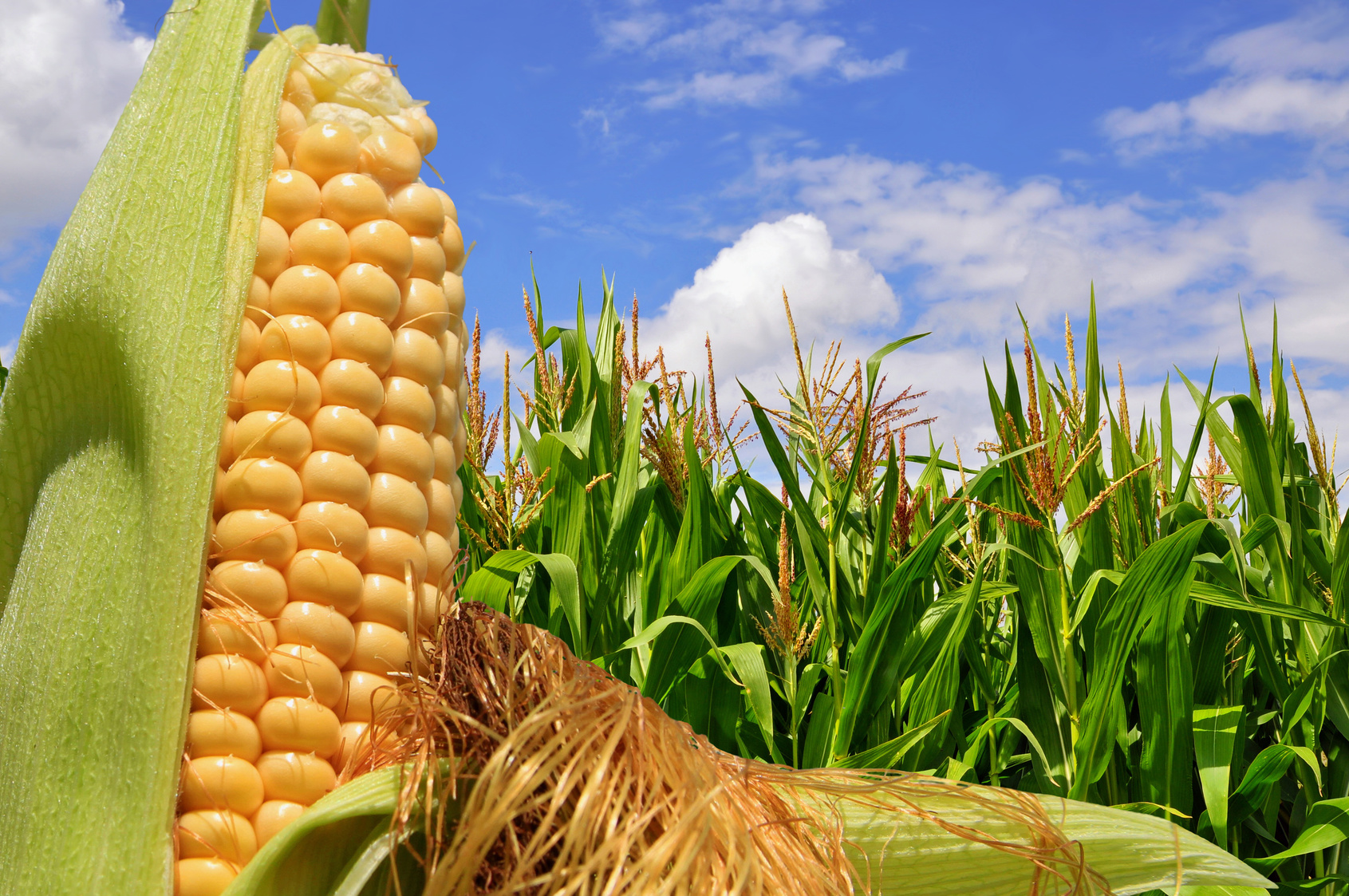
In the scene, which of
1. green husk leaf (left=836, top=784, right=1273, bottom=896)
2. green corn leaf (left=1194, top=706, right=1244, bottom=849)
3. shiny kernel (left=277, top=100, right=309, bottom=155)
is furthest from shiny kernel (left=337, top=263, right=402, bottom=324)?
green corn leaf (left=1194, top=706, right=1244, bottom=849)

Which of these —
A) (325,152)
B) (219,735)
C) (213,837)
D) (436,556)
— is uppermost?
(325,152)

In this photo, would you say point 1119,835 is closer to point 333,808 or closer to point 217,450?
point 333,808

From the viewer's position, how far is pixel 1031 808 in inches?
51.6

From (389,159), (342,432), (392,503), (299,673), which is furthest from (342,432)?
(389,159)

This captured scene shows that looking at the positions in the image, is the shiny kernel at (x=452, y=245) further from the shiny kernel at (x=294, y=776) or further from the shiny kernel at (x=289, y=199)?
the shiny kernel at (x=294, y=776)

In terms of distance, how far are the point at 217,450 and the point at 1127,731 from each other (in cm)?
240

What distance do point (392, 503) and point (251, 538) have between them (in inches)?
7.3

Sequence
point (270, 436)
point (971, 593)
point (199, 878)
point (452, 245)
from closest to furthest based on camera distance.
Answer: point (199, 878) < point (270, 436) < point (452, 245) < point (971, 593)

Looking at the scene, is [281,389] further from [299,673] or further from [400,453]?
[299,673]

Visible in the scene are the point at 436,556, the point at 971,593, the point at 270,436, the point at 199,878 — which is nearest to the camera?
the point at 199,878

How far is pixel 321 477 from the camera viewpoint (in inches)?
45.4

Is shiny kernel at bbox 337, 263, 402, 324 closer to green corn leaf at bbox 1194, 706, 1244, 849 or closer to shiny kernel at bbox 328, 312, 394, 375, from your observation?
shiny kernel at bbox 328, 312, 394, 375

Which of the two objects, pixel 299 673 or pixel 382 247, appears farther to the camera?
pixel 382 247

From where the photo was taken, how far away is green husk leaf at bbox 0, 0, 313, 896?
1.06 meters
